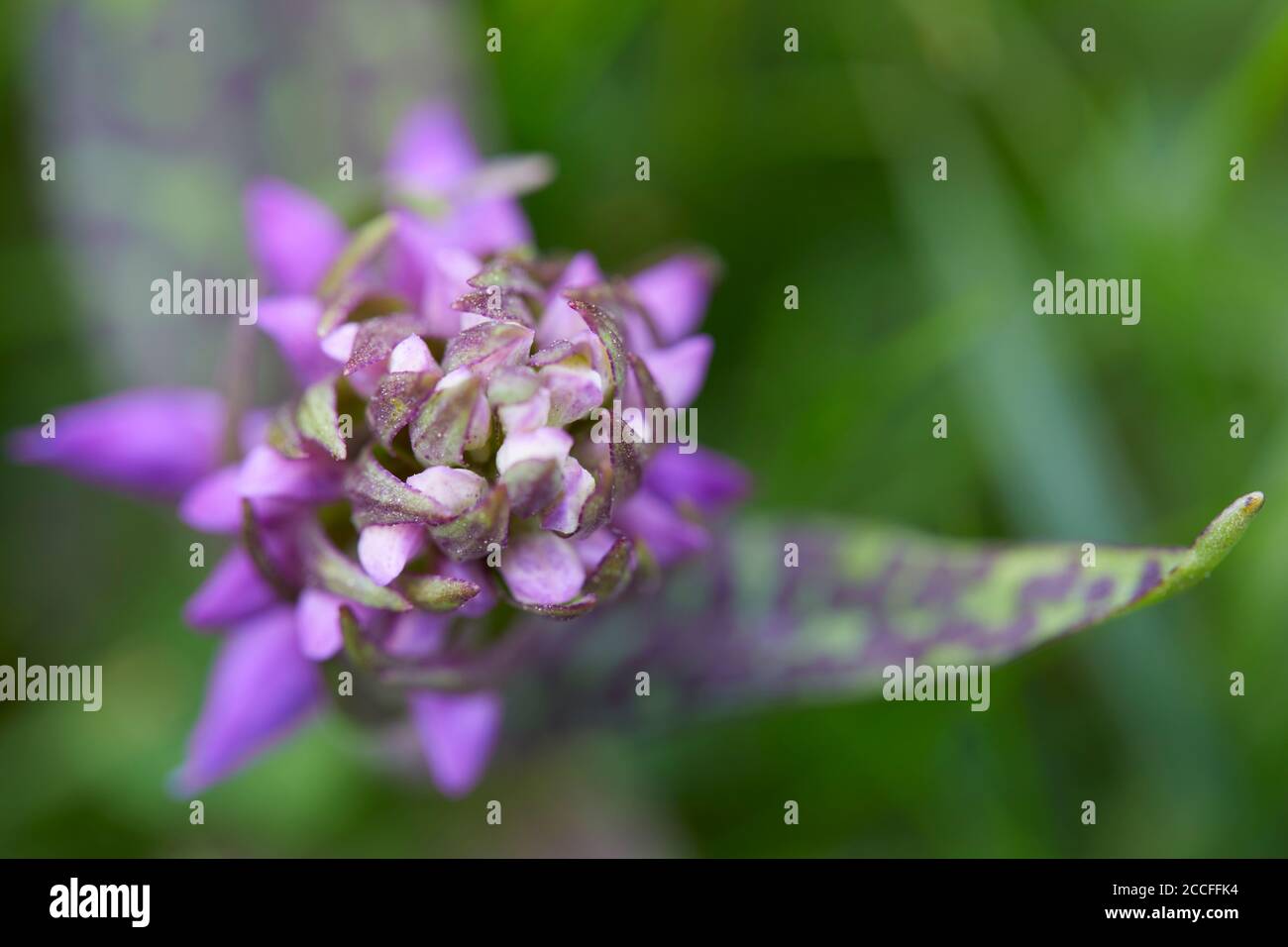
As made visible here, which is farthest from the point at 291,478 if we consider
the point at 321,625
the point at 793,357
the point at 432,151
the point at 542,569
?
the point at 793,357

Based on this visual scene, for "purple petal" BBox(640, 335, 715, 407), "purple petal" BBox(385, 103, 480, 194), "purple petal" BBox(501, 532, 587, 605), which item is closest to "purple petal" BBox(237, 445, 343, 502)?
"purple petal" BBox(501, 532, 587, 605)

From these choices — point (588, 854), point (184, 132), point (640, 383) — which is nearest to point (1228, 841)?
point (588, 854)

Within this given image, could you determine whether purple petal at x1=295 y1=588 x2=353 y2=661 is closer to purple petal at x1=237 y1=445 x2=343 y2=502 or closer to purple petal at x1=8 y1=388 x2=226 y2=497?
purple petal at x1=237 y1=445 x2=343 y2=502

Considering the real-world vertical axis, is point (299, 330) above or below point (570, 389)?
above

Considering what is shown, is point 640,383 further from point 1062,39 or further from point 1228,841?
point 1062,39

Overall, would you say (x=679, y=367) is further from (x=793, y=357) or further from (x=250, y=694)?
(x=793, y=357)

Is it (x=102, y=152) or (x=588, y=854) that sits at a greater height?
(x=102, y=152)
